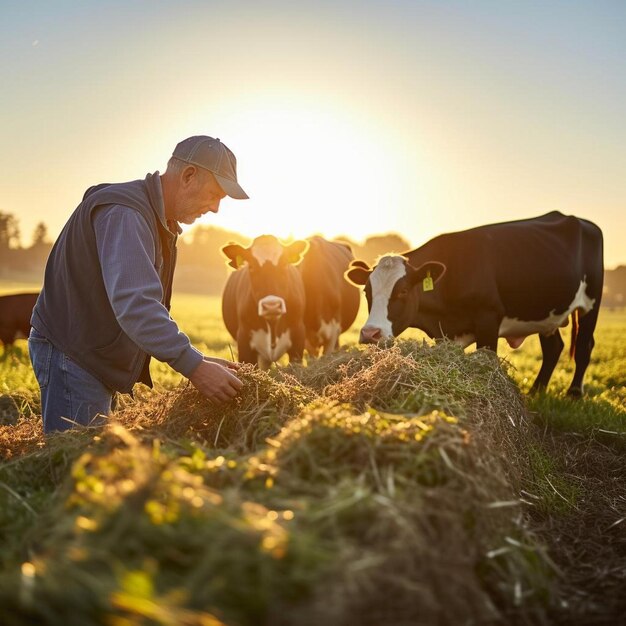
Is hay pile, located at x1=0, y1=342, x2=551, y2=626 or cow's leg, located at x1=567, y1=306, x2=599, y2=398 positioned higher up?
hay pile, located at x1=0, y1=342, x2=551, y2=626

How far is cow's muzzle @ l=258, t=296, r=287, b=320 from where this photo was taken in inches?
292

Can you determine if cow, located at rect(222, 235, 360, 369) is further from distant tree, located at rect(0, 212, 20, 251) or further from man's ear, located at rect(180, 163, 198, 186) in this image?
distant tree, located at rect(0, 212, 20, 251)

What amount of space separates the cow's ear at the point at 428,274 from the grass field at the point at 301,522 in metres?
3.43

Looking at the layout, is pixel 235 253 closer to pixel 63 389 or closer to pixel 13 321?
pixel 63 389

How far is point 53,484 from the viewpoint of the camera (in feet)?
7.91

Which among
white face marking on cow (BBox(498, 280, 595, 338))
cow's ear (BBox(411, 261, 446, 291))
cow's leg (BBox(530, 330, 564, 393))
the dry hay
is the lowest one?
cow's leg (BBox(530, 330, 564, 393))

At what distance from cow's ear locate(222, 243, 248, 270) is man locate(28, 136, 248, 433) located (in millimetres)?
3921

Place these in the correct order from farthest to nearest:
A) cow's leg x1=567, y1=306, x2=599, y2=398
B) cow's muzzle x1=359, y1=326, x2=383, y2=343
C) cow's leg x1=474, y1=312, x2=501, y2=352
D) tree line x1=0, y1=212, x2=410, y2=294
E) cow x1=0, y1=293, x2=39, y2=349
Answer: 1. tree line x1=0, y1=212, x2=410, y2=294
2. cow x1=0, y1=293, x2=39, y2=349
3. cow's leg x1=567, y1=306, x2=599, y2=398
4. cow's leg x1=474, y1=312, x2=501, y2=352
5. cow's muzzle x1=359, y1=326, x2=383, y2=343

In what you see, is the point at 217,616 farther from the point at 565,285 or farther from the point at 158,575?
the point at 565,285

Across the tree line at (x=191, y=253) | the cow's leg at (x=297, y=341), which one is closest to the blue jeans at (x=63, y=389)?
the cow's leg at (x=297, y=341)

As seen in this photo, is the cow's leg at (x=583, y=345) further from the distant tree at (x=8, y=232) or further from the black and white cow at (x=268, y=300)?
the distant tree at (x=8, y=232)

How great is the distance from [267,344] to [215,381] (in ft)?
16.6

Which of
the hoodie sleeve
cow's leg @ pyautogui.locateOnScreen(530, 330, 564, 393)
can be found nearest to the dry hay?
the hoodie sleeve

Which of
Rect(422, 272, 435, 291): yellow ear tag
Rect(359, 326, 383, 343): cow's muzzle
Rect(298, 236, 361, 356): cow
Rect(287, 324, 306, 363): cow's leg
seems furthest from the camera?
Rect(298, 236, 361, 356): cow
